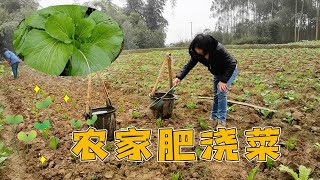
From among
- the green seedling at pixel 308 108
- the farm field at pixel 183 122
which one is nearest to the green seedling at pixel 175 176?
the farm field at pixel 183 122

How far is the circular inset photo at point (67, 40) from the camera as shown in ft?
3.55

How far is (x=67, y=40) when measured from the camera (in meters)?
1.10

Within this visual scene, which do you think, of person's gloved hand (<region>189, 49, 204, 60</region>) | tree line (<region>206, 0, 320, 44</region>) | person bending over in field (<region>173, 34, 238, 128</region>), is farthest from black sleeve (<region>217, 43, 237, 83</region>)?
tree line (<region>206, 0, 320, 44</region>)

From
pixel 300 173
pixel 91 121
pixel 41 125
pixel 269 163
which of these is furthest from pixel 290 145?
pixel 41 125

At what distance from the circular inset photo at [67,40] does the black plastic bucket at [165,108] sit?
3265 mm

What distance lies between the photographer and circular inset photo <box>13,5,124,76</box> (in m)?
1.08

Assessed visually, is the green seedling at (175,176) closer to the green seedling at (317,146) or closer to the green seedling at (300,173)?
the green seedling at (300,173)

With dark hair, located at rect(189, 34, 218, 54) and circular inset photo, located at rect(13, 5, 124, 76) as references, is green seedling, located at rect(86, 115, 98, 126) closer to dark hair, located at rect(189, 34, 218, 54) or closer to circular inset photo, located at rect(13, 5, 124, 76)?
dark hair, located at rect(189, 34, 218, 54)

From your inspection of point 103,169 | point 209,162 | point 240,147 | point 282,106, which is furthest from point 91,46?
point 282,106

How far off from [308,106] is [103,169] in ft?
12.7

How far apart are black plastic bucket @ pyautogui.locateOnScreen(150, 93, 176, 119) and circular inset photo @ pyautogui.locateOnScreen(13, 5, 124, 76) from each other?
326cm

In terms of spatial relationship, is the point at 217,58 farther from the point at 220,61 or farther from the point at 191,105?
the point at 191,105

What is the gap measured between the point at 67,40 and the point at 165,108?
3533 millimetres

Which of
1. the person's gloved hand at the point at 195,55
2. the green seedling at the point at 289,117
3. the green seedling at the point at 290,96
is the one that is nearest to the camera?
the person's gloved hand at the point at 195,55
